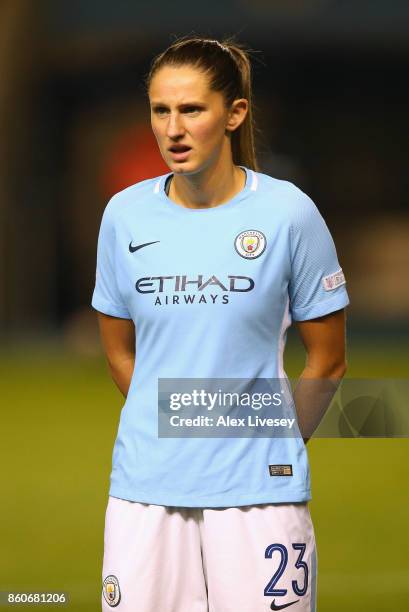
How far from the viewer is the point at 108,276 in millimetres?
3846

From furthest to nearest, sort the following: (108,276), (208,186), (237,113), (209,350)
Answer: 1. (108,276)
2. (237,113)
3. (208,186)
4. (209,350)

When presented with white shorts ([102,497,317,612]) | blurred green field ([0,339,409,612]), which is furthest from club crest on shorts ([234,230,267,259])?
blurred green field ([0,339,409,612])

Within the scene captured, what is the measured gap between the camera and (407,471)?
10.9m

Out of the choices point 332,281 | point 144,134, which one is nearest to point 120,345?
point 332,281

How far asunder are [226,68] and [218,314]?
0.65 meters

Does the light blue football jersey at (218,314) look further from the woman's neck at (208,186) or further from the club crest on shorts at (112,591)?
the club crest on shorts at (112,591)

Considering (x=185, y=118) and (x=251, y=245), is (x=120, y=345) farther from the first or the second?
(x=185, y=118)

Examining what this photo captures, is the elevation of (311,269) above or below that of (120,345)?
above

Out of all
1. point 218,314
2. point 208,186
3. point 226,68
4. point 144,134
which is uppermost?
point 144,134

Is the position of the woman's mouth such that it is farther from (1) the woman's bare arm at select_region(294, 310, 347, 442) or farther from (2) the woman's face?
(1) the woman's bare arm at select_region(294, 310, 347, 442)

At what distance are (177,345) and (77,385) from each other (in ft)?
43.0

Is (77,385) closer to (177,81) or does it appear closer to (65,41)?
(65,41)

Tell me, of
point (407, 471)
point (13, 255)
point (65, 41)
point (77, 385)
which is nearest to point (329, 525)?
point (407, 471)

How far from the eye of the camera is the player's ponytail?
3.62 metres
